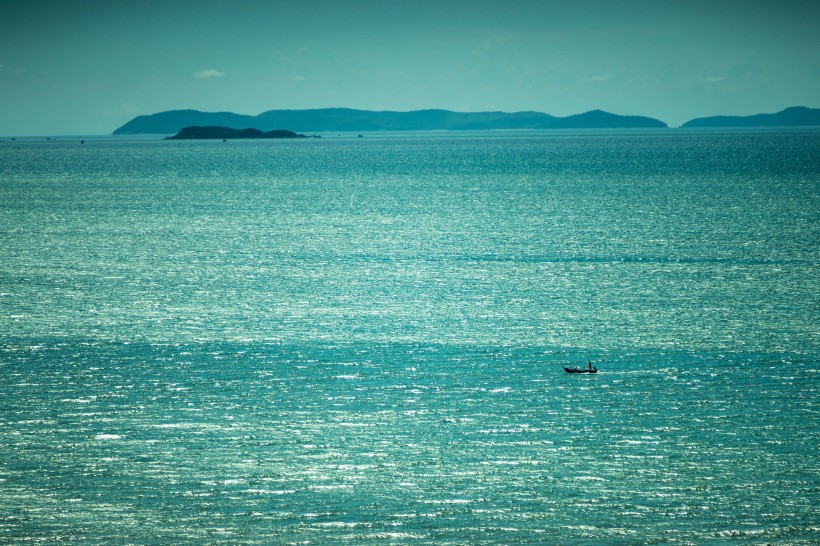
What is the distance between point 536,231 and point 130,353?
1837 inches

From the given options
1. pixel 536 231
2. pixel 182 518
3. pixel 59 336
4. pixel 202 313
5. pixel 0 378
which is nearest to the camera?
pixel 182 518

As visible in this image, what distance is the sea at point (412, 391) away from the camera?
21875 millimetres

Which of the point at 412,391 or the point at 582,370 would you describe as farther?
the point at 582,370

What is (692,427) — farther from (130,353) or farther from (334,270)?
(334,270)

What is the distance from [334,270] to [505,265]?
10.6 metres

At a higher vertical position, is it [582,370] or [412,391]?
[582,370]

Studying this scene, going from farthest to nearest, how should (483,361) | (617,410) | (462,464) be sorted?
(483,361) → (617,410) → (462,464)

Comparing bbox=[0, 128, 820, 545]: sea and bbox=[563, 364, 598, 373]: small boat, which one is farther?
bbox=[563, 364, 598, 373]: small boat

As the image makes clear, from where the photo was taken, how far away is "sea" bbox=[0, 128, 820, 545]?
21875mm

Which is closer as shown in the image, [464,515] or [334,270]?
[464,515]

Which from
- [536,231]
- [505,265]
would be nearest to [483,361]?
[505,265]

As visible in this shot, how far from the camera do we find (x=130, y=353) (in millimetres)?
36625

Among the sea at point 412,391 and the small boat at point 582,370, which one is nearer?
the sea at point 412,391

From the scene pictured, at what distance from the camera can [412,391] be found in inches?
1241
